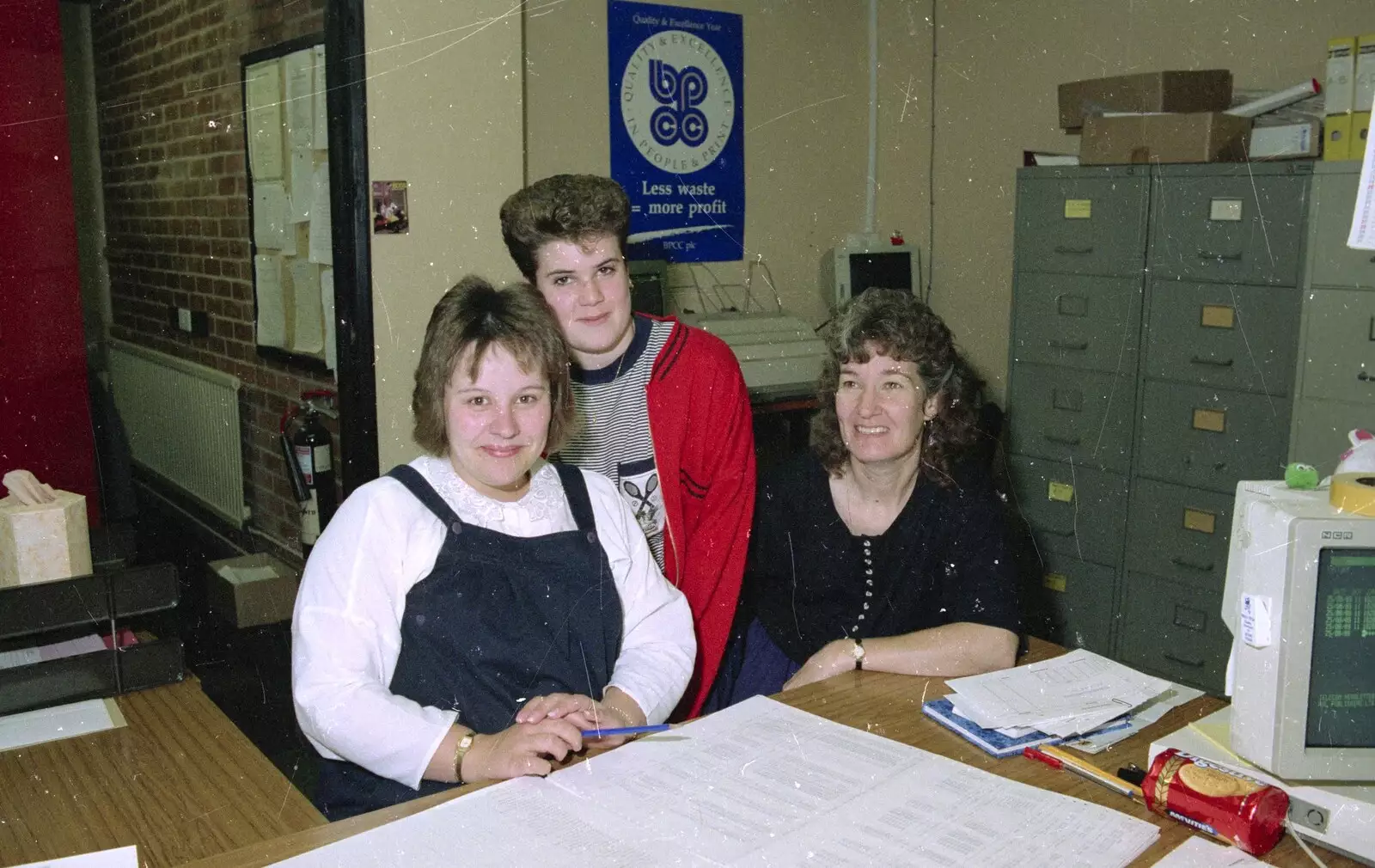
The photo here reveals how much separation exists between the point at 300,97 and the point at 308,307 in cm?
67

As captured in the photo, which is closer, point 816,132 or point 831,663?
point 831,663

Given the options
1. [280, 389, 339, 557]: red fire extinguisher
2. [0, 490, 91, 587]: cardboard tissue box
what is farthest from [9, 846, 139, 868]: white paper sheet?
[280, 389, 339, 557]: red fire extinguisher

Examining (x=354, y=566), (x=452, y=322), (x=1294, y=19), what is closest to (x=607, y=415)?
(x=452, y=322)

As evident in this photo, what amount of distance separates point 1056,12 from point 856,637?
3.12 m

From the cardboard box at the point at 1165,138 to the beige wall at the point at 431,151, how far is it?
1.93 metres

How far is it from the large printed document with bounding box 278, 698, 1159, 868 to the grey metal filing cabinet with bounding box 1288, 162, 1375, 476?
237 cm

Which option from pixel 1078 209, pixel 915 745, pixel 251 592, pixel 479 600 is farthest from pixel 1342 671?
pixel 251 592

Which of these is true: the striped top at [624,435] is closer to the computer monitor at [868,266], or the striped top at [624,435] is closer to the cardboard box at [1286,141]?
Result: the cardboard box at [1286,141]

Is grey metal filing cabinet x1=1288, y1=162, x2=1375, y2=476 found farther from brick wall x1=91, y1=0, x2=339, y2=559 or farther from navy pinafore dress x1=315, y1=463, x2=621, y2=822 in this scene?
brick wall x1=91, y1=0, x2=339, y2=559

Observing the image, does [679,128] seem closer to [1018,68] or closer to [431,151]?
[1018,68]

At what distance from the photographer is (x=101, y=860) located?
3.66ft

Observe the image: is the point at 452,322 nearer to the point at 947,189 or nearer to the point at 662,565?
the point at 662,565

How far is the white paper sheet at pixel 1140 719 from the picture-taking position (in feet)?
4.39

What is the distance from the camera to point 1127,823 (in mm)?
1138
